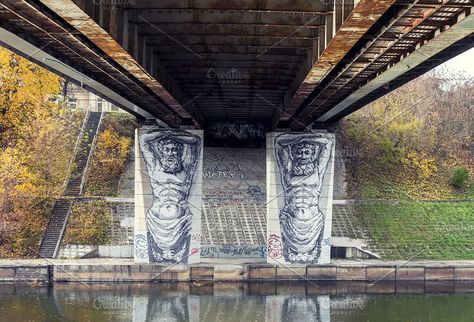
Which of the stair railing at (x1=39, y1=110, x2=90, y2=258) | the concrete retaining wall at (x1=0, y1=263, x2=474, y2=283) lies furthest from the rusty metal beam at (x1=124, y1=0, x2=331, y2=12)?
the stair railing at (x1=39, y1=110, x2=90, y2=258)

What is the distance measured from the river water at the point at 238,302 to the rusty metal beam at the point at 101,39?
9.80 m

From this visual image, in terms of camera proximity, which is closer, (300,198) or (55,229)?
(300,198)

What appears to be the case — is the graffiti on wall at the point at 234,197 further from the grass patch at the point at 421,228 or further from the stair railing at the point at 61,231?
the stair railing at the point at 61,231

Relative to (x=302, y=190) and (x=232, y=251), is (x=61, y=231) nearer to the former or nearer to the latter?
(x=232, y=251)

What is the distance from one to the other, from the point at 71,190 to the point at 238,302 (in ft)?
44.6

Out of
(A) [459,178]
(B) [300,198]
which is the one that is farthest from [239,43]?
(A) [459,178]

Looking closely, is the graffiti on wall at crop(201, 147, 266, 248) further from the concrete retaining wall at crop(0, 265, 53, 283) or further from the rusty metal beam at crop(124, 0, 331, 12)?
the rusty metal beam at crop(124, 0, 331, 12)

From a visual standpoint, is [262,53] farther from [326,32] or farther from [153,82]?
[326,32]

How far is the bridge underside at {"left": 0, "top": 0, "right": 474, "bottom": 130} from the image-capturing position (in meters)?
11.5

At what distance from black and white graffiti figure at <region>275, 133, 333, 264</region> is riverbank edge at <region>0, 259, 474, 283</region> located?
1.00m

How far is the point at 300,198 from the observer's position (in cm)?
3284

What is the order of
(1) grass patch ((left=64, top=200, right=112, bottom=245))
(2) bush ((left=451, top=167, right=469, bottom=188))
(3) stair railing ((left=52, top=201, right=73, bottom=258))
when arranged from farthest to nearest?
(2) bush ((left=451, top=167, right=469, bottom=188)), (1) grass patch ((left=64, top=200, right=112, bottom=245)), (3) stair railing ((left=52, top=201, right=73, bottom=258))

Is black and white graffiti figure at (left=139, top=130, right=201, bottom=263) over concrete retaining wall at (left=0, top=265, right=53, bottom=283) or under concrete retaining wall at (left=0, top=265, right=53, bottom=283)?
over

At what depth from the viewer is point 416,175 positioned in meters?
42.0
